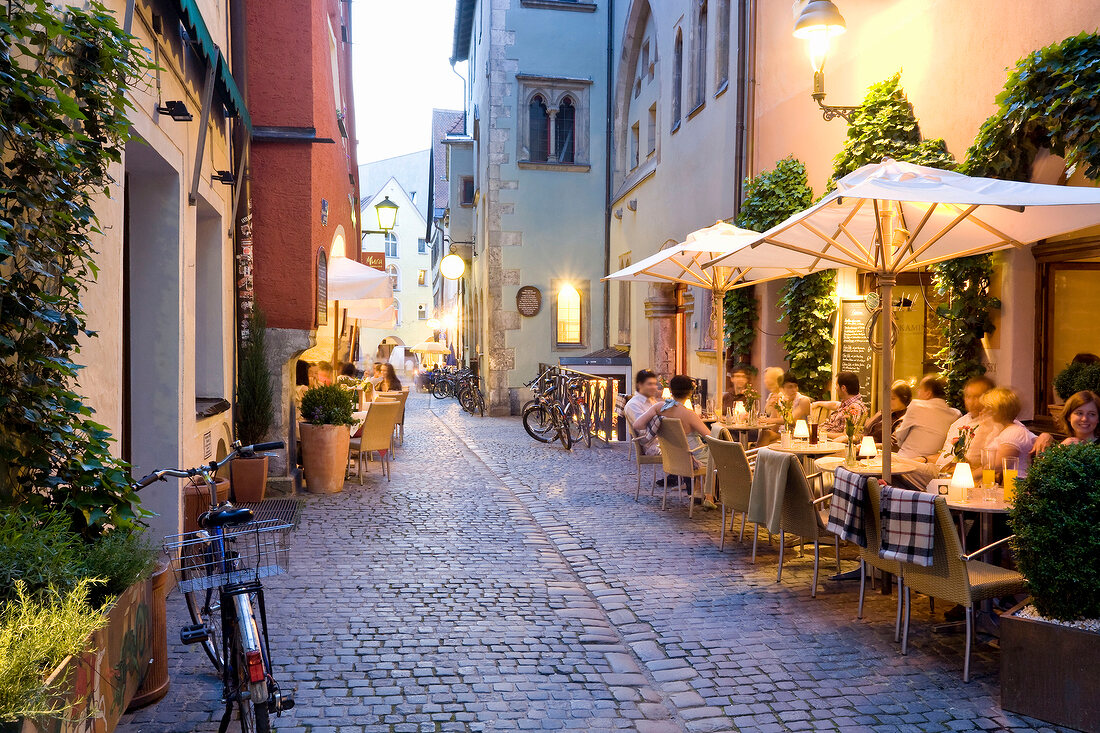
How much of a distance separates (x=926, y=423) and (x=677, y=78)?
10.1m

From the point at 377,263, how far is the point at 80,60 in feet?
55.9

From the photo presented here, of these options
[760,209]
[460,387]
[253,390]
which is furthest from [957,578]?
[460,387]

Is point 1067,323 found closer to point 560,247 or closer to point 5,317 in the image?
point 5,317

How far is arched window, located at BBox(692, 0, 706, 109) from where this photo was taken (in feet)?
46.5

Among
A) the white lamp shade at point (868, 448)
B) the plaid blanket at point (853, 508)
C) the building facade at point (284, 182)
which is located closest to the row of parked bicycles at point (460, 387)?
the building facade at point (284, 182)

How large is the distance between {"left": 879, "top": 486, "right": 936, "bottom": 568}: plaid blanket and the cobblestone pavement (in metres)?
0.54

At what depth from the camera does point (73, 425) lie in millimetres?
3469

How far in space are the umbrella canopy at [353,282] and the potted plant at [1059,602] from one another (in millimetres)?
8886

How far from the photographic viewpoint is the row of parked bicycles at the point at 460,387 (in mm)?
22023

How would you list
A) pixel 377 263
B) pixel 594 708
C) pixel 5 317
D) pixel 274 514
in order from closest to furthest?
1. pixel 5 317
2. pixel 594 708
3. pixel 274 514
4. pixel 377 263

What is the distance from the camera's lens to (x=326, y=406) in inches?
385

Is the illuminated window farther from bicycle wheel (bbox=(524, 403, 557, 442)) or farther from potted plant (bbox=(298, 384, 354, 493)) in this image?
potted plant (bbox=(298, 384, 354, 493))

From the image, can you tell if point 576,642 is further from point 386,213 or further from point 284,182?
point 386,213

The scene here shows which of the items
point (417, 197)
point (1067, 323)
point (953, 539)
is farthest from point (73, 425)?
point (417, 197)
